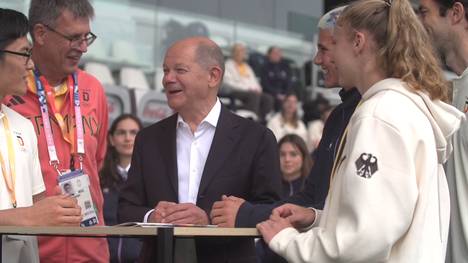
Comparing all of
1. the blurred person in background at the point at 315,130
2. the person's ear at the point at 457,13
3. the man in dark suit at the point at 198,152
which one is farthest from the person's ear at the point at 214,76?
the blurred person in background at the point at 315,130

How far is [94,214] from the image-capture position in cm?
431

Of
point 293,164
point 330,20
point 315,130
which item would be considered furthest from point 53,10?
point 315,130

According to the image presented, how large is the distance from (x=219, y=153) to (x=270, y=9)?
10259mm

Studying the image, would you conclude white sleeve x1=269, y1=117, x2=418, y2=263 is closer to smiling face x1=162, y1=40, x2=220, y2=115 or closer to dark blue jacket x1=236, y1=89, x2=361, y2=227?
dark blue jacket x1=236, y1=89, x2=361, y2=227

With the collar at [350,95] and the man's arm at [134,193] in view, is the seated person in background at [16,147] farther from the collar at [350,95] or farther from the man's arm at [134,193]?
the collar at [350,95]

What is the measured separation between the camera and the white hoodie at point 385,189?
296cm

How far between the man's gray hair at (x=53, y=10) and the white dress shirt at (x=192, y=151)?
783 mm

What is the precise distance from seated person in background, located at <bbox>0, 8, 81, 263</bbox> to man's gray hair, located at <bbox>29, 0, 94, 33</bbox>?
0.63m

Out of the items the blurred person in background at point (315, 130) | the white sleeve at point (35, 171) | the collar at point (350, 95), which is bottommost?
the blurred person in background at point (315, 130)

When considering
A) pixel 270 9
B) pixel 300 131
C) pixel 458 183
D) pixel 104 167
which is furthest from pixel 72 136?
pixel 270 9

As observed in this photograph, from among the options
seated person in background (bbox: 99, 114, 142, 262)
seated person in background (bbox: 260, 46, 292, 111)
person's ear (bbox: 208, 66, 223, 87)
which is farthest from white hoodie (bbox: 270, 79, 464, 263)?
seated person in background (bbox: 260, 46, 292, 111)

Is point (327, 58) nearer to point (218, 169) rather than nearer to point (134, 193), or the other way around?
point (218, 169)

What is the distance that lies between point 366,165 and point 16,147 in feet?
5.41

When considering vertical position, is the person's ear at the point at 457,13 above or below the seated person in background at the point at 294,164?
above
